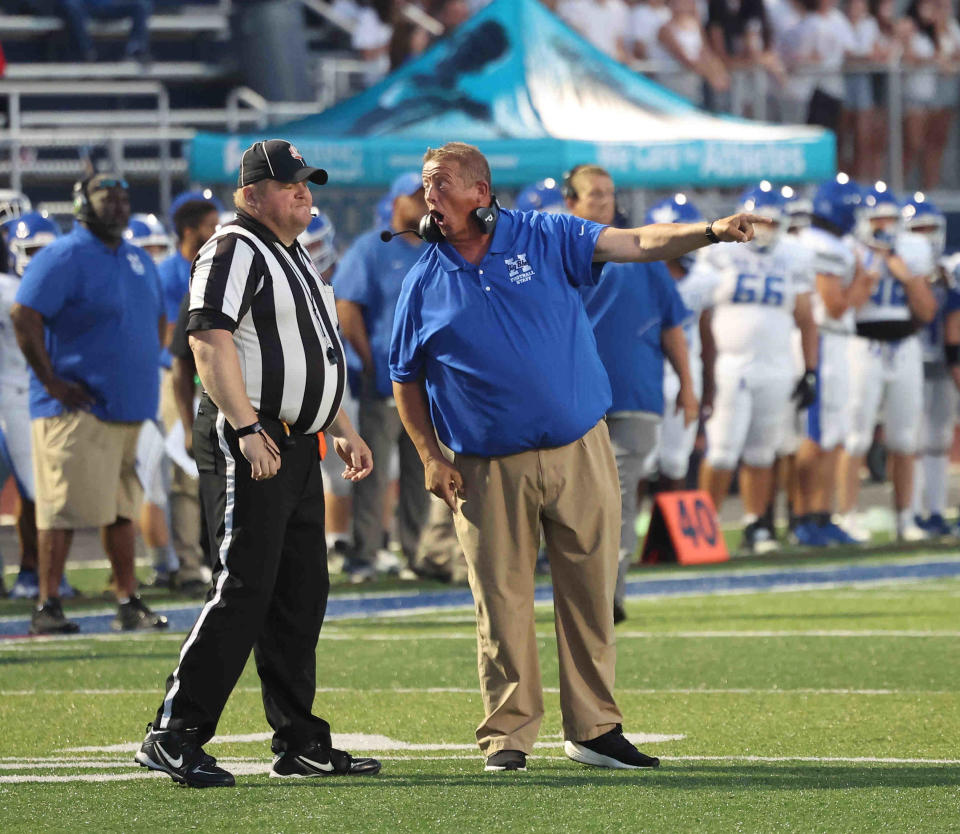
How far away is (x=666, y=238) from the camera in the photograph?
20.2 feet

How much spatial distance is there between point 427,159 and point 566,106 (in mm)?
11847

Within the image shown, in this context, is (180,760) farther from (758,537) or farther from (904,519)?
(904,519)

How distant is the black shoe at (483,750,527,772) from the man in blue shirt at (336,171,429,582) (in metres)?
5.47

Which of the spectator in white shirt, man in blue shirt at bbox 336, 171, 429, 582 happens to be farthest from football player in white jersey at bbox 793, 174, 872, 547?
the spectator in white shirt

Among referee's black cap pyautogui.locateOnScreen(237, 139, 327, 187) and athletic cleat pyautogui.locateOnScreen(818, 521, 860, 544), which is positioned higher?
referee's black cap pyautogui.locateOnScreen(237, 139, 327, 187)

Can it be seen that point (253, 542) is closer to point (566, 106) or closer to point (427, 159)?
point (427, 159)

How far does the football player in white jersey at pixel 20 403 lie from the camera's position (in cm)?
1178

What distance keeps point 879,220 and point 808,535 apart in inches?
83.4

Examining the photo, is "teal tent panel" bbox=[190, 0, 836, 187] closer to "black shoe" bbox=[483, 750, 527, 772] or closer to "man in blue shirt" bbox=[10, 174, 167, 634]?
"man in blue shirt" bbox=[10, 174, 167, 634]

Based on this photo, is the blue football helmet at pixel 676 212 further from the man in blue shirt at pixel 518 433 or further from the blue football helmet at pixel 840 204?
the man in blue shirt at pixel 518 433

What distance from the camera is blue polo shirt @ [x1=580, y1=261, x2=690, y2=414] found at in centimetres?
946

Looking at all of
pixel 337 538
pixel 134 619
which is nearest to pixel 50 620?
pixel 134 619

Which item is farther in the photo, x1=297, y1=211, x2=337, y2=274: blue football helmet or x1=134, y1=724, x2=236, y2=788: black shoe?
x1=297, y1=211, x2=337, y2=274: blue football helmet

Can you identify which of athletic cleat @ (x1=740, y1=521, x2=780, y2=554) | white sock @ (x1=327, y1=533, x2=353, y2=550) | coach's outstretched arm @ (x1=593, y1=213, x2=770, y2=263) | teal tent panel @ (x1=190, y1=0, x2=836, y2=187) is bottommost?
athletic cleat @ (x1=740, y1=521, x2=780, y2=554)
